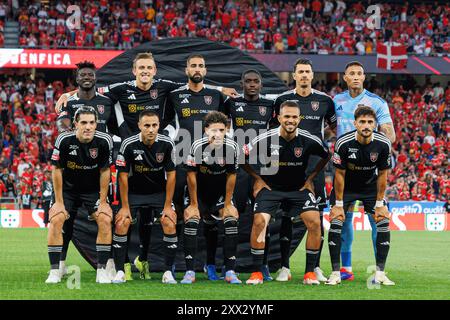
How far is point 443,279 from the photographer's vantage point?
10.4 meters

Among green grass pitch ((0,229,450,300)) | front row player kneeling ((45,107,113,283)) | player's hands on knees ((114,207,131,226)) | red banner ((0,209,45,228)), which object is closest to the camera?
green grass pitch ((0,229,450,300))

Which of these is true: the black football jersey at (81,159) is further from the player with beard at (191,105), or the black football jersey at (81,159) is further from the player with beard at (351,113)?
the player with beard at (351,113)

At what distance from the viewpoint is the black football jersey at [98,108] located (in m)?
10.2

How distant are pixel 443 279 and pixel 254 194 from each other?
2.51 meters

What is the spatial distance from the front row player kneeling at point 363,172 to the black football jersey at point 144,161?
1852 mm

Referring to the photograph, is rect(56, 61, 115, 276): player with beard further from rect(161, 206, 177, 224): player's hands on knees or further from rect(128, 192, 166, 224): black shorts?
rect(161, 206, 177, 224): player's hands on knees

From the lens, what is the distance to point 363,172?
31.9 feet

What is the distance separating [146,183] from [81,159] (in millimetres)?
762

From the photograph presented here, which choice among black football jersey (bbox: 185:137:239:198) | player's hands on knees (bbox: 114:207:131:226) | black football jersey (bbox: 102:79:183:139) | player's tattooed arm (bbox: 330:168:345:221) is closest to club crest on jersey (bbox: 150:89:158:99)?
black football jersey (bbox: 102:79:183:139)

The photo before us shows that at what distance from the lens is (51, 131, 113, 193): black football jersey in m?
9.55

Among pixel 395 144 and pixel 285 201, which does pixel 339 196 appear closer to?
pixel 285 201

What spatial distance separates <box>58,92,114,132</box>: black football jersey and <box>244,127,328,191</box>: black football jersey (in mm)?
1718

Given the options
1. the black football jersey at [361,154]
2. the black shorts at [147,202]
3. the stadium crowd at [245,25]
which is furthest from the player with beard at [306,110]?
the stadium crowd at [245,25]
